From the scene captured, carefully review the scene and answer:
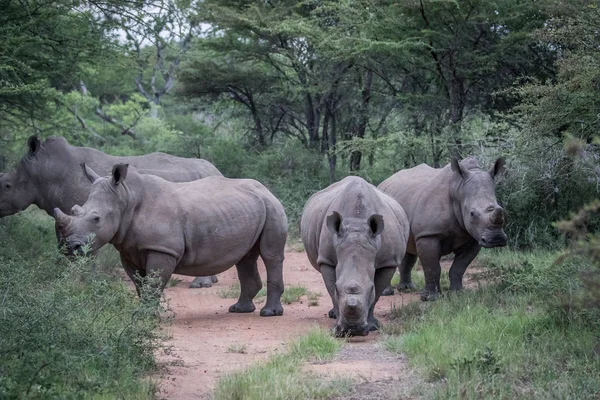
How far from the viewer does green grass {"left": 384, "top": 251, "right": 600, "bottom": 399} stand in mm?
6219

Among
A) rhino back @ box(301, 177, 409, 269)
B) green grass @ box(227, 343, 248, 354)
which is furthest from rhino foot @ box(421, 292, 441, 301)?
green grass @ box(227, 343, 248, 354)

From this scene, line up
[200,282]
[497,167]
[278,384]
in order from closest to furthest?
1. [278,384]
2. [497,167]
3. [200,282]

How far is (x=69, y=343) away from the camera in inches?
269

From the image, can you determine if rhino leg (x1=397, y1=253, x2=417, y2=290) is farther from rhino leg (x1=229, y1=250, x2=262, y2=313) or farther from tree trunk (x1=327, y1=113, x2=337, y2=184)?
tree trunk (x1=327, y1=113, x2=337, y2=184)

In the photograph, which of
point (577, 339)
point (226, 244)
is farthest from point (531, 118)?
point (577, 339)

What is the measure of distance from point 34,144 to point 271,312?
4.73 metres

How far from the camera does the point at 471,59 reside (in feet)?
53.9

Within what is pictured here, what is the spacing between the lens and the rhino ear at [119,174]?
9.90 meters

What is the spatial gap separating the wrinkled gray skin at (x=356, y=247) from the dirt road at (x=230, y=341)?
359 millimetres

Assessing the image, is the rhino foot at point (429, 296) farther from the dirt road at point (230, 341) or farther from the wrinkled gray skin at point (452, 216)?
the dirt road at point (230, 341)

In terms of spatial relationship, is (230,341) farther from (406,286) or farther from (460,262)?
(406,286)

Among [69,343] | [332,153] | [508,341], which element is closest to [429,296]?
[508,341]

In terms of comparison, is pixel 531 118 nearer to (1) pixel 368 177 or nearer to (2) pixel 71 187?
(1) pixel 368 177

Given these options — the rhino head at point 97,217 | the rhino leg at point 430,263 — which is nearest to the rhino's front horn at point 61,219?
the rhino head at point 97,217
